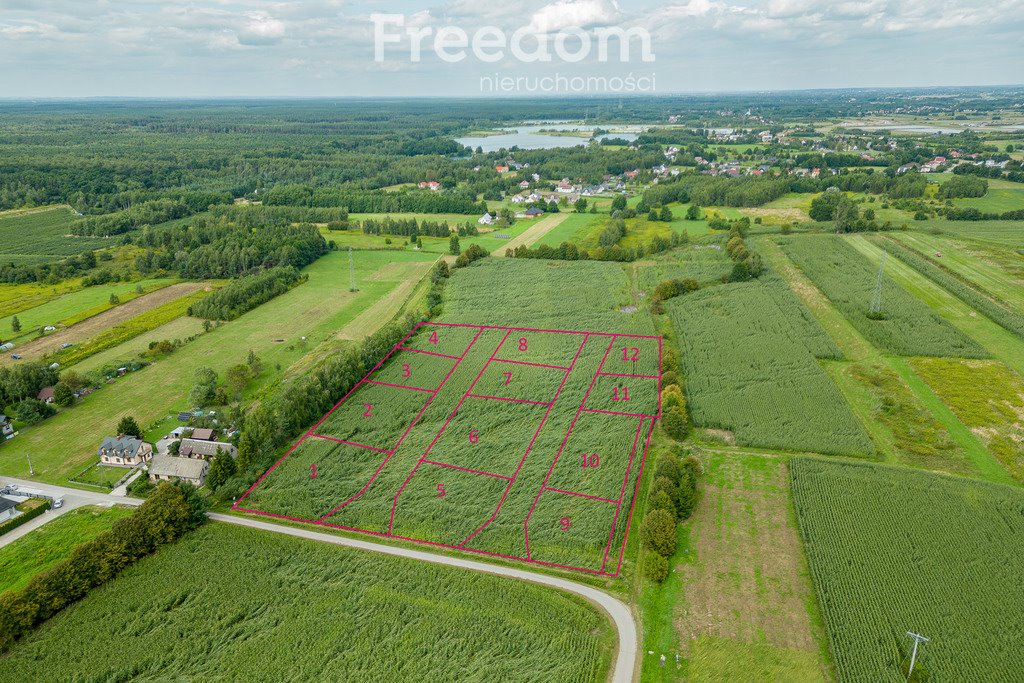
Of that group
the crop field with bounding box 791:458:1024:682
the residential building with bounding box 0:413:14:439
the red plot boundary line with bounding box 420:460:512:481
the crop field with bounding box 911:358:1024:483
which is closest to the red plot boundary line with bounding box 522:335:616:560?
the red plot boundary line with bounding box 420:460:512:481

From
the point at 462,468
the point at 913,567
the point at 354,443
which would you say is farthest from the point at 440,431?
→ the point at 913,567

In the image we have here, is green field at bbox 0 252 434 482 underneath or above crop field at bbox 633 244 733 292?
underneath

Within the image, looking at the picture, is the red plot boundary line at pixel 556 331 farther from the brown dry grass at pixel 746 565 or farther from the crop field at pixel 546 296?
the brown dry grass at pixel 746 565

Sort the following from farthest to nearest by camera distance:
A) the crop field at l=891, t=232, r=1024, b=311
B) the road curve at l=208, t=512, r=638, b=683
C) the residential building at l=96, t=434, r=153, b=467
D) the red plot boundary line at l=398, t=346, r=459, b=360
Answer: the crop field at l=891, t=232, r=1024, b=311 < the red plot boundary line at l=398, t=346, r=459, b=360 < the residential building at l=96, t=434, r=153, b=467 < the road curve at l=208, t=512, r=638, b=683

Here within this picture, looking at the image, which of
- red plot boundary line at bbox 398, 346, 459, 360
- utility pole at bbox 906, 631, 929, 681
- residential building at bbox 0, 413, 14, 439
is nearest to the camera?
utility pole at bbox 906, 631, 929, 681

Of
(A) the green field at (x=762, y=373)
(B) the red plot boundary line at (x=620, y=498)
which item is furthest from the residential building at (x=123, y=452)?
(A) the green field at (x=762, y=373)

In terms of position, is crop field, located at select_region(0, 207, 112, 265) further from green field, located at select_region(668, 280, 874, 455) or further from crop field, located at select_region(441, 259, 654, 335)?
green field, located at select_region(668, 280, 874, 455)
